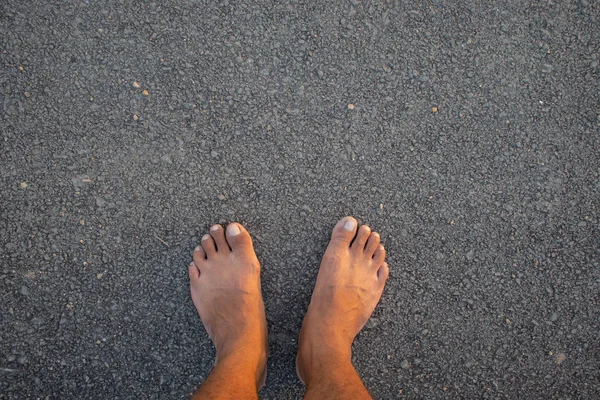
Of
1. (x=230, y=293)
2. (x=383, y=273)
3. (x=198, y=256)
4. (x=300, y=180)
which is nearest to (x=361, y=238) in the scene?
(x=383, y=273)

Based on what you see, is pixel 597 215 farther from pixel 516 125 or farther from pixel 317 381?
pixel 317 381

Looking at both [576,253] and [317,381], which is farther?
[576,253]

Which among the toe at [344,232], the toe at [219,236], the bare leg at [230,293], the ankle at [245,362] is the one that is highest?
the toe at [344,232]

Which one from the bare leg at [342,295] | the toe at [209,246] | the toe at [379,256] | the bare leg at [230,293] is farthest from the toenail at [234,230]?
the toe at [379,256]

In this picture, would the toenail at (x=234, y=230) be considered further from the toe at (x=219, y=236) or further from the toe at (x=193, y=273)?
the toe at (x=193, y=273)

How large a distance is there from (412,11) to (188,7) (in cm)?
115

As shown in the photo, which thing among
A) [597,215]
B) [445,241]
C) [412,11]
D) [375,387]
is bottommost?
[375,387]

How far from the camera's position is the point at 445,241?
2.14m

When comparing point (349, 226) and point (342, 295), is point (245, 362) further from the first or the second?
point (349, 226)

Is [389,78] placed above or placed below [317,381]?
above

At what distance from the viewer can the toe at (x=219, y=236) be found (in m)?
2.07

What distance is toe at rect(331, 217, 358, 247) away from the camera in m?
2.09

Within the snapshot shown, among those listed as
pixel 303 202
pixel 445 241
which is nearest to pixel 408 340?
pixel 445 241

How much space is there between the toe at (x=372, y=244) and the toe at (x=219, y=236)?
2.37 ft
